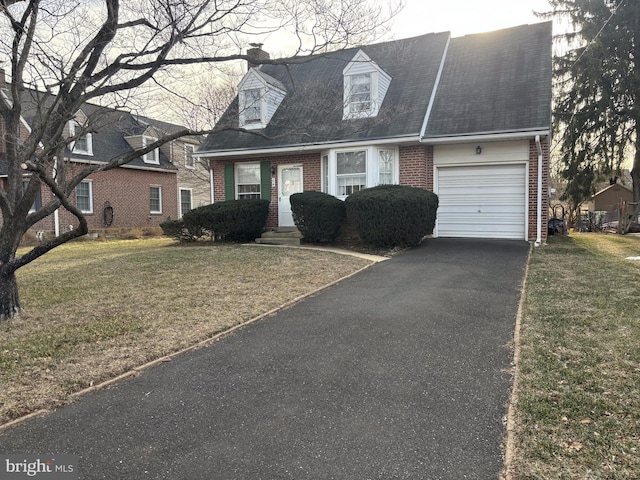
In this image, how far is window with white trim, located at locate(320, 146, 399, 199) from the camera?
1345 centimetres

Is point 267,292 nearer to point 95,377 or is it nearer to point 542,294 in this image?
point 95,377

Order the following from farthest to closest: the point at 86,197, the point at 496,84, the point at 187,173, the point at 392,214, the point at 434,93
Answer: the point at 187,173, the point at 86,197, the point at 434,93, the point at 496,84, the point at 392,214

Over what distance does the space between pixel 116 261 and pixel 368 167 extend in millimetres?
7207

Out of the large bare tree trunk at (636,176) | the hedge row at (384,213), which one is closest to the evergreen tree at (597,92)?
the large bare tree trunk at (636,176)

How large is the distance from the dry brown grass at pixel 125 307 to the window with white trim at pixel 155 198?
1427cm

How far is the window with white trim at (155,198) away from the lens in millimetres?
25142

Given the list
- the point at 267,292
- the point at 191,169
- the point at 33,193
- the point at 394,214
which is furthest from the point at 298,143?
the point at 191,169

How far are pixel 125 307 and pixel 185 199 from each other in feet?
75.0

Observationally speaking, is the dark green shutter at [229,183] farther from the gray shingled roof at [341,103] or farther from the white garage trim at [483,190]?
the white garage trim at [483,190]

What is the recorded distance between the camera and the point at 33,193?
6020mm

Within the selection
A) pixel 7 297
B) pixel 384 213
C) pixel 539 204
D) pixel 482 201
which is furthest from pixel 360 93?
pixel 7 297

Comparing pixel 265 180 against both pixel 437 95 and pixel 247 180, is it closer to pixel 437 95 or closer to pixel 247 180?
pixel 247 180

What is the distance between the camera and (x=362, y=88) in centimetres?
1445

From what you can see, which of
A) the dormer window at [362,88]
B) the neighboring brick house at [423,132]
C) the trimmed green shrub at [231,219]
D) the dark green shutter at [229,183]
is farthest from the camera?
the dark green shutter at [229,183]
